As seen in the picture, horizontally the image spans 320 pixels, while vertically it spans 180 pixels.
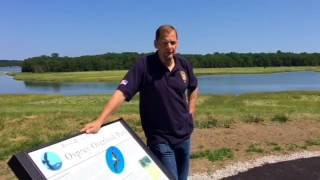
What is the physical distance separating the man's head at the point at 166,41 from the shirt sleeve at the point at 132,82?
23 cm

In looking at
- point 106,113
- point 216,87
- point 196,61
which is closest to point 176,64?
point 106,113

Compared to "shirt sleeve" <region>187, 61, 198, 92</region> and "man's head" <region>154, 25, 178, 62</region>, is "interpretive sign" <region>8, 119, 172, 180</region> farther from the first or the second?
"shirt sleeve" <region>187, 61, 198, 92</region>

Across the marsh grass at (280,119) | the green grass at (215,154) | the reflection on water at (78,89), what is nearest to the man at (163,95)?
the green grass at (215,154)

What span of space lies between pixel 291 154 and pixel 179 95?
595cm

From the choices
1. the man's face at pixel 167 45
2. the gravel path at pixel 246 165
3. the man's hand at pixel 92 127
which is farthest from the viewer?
the gravel path at pixel 246 165

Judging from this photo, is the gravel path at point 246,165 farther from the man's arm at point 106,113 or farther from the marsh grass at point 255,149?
the man's arm at point 106,113

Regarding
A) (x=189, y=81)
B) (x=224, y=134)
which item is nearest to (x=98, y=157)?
(x=189, y=81)

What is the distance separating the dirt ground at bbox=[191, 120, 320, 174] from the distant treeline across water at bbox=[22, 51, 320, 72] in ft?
484

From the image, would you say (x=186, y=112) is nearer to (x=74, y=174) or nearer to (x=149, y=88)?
(x=149, y=88)

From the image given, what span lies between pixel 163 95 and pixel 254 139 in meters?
7.29

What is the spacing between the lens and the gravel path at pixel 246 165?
26.9 feet

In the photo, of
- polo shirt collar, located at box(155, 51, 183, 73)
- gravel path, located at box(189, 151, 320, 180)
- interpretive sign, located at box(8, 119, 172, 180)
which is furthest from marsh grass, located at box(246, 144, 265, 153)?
interpretive sign, located at box(8, 119, 172, 180)

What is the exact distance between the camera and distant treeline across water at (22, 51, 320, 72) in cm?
16812

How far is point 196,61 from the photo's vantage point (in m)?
174
